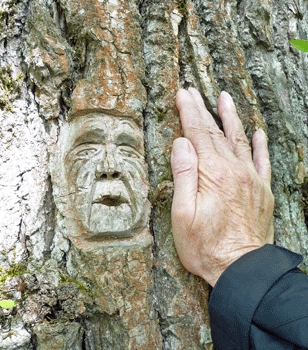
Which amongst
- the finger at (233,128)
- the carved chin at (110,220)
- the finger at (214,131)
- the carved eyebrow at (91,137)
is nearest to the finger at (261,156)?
the finger at (233,128)

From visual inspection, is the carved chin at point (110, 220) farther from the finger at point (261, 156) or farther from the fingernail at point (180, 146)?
the finger at point (261, 156)

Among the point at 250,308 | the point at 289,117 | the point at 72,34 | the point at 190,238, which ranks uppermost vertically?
the point at 72,34

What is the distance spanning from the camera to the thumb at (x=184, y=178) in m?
1.47

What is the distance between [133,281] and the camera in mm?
1491

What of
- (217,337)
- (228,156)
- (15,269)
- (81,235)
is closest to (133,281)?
(81,235)

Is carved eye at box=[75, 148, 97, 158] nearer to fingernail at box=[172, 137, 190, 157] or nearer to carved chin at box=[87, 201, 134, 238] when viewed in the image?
carved chin at box=[87, 201, 134, 238]

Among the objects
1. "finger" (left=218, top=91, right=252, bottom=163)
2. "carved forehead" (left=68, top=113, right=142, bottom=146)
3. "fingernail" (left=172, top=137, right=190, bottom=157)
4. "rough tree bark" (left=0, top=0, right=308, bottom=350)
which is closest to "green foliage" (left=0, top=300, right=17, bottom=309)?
"rough tree bark" (left=0, top=0, right=308, bottom=350)

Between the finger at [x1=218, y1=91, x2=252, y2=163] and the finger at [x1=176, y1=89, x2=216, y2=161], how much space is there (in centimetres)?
20

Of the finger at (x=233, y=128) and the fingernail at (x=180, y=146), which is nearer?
the fingernail at (x=180, y=146)

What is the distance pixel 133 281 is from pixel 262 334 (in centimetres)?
60

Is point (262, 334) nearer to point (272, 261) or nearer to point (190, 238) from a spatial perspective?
point (272, 261)

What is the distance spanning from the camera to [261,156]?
1898mm

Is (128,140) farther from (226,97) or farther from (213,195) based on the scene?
(226,97)

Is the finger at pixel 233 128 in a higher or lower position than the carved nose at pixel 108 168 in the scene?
higher
